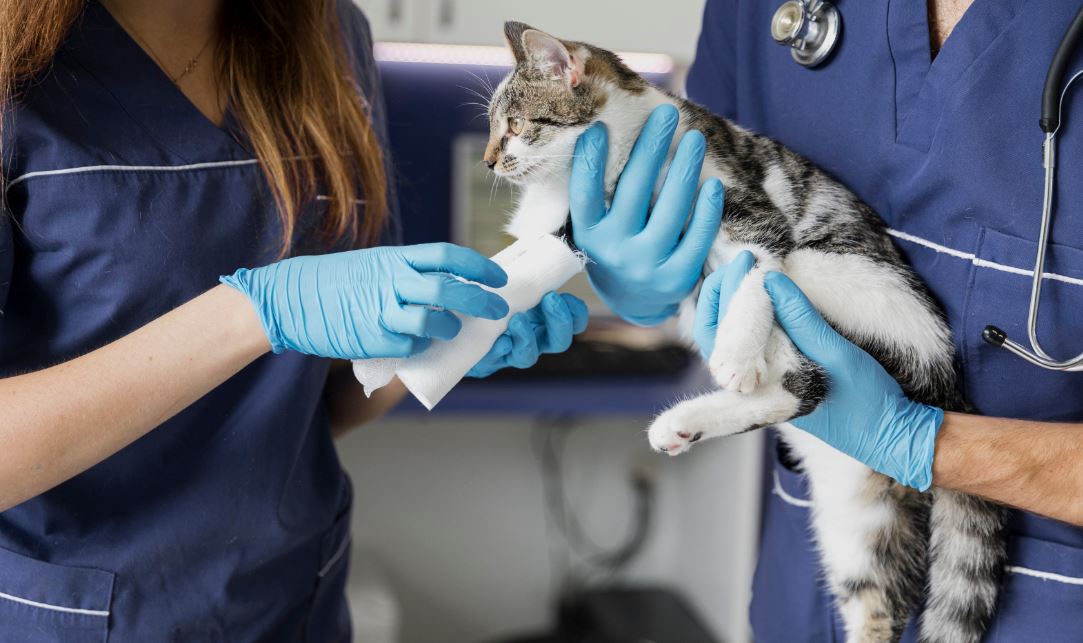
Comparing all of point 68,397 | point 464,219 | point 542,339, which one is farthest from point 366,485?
A: point 68,397

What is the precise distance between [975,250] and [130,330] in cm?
96

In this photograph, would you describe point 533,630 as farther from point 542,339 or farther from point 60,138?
point 60,138

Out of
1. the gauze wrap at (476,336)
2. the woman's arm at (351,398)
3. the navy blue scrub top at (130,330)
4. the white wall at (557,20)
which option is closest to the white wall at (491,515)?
the white wall at (557,20)

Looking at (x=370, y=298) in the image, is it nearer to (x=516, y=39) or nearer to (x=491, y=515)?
(x=516, y=39)

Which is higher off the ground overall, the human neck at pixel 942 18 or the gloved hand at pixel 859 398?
the human neck at pixel 942 18

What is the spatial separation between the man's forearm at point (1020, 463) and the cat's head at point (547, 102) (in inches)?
23.2

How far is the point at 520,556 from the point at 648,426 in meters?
1.89

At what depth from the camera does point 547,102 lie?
119 centimetres

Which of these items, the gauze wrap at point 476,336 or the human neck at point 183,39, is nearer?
the gauze wrap at point 476,336

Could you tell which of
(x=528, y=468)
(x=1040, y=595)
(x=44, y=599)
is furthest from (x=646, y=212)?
(x=528, y=468)

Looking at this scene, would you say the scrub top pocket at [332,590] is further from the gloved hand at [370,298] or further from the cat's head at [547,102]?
the cat's head at [547,102]

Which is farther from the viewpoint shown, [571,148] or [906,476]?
[571,148]

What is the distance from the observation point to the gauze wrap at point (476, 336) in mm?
974

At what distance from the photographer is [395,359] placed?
98 cm
